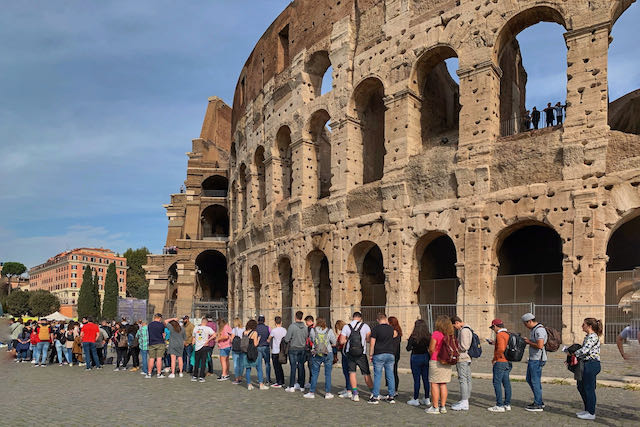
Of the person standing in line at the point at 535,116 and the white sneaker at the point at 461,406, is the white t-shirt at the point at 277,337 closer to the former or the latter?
the white sneaker at the point at 461,406

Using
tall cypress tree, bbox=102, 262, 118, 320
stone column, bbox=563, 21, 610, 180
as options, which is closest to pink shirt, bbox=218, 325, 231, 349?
stone column, bbox=563, 21, 610, 180

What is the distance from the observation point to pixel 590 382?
7523 millimetres

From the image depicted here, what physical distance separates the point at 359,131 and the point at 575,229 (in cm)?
868

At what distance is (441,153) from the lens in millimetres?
17422

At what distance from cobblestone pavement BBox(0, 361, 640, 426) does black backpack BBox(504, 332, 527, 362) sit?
0.74 meters

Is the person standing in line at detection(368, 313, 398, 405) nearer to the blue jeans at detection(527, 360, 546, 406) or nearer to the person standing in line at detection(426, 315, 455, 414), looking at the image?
the person standing in line at detection(426, 315, 455, 414)

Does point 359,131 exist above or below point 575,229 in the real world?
above

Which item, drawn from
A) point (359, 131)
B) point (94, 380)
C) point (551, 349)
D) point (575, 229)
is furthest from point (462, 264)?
point (94, 380)

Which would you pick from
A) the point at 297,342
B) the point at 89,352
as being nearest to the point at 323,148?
the point at 89,352

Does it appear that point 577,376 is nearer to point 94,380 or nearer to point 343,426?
point 343,426

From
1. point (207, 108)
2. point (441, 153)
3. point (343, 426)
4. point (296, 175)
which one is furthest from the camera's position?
point (207, 108)

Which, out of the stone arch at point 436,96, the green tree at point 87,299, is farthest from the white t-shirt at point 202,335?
the green tree at point 87,299

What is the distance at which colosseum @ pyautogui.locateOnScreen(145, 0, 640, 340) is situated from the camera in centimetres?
1444

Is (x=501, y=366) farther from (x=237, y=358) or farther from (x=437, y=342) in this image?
(x=237, y=358)
